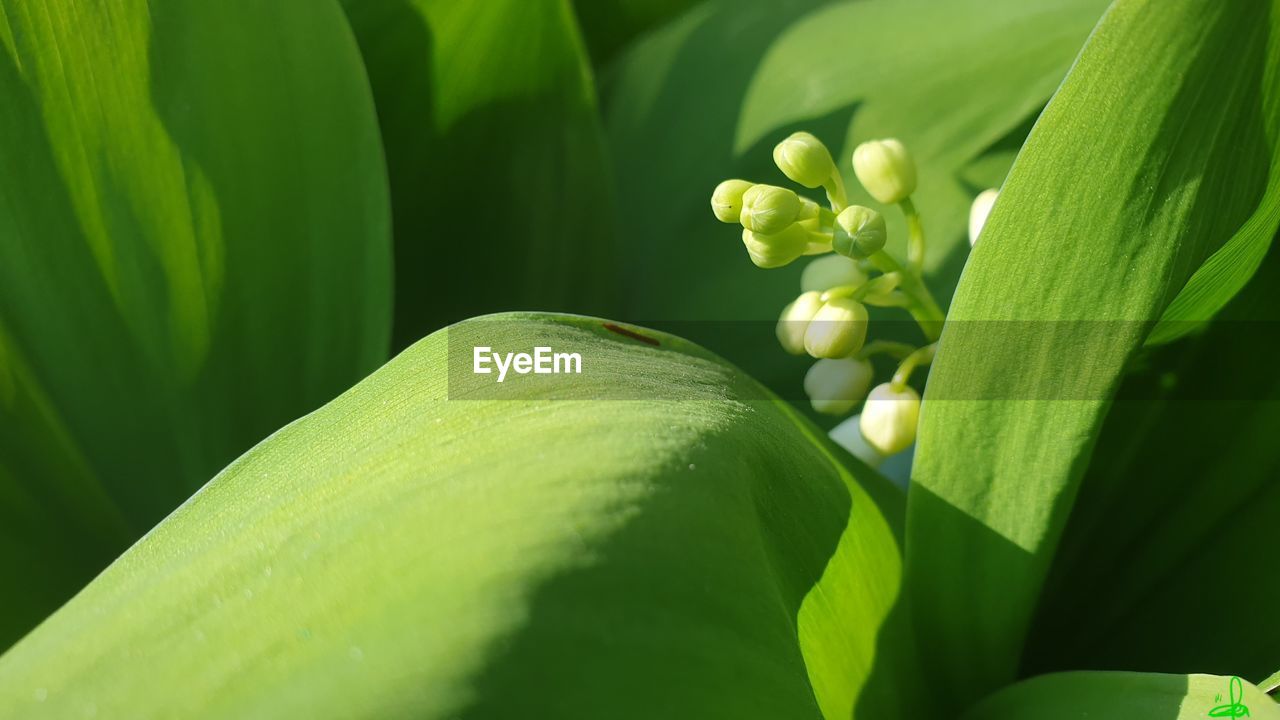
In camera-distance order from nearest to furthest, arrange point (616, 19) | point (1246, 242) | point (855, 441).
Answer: point (1246, 242) < point (855, 441) < point (616, 19)

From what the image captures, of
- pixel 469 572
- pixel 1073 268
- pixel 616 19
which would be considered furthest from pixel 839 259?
pixel 616 19

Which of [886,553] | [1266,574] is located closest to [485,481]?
[886,553]

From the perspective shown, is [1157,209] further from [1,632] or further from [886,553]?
[1,632]

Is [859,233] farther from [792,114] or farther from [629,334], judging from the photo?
[792,114]

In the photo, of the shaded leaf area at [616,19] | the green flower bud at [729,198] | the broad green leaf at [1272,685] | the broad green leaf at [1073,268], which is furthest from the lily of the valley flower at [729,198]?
the shaded leaf area at [616,19]

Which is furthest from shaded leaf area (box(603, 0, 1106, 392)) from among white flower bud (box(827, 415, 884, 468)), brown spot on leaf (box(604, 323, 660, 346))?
brown spot on leaf (box(604, 323, 660, 346))
